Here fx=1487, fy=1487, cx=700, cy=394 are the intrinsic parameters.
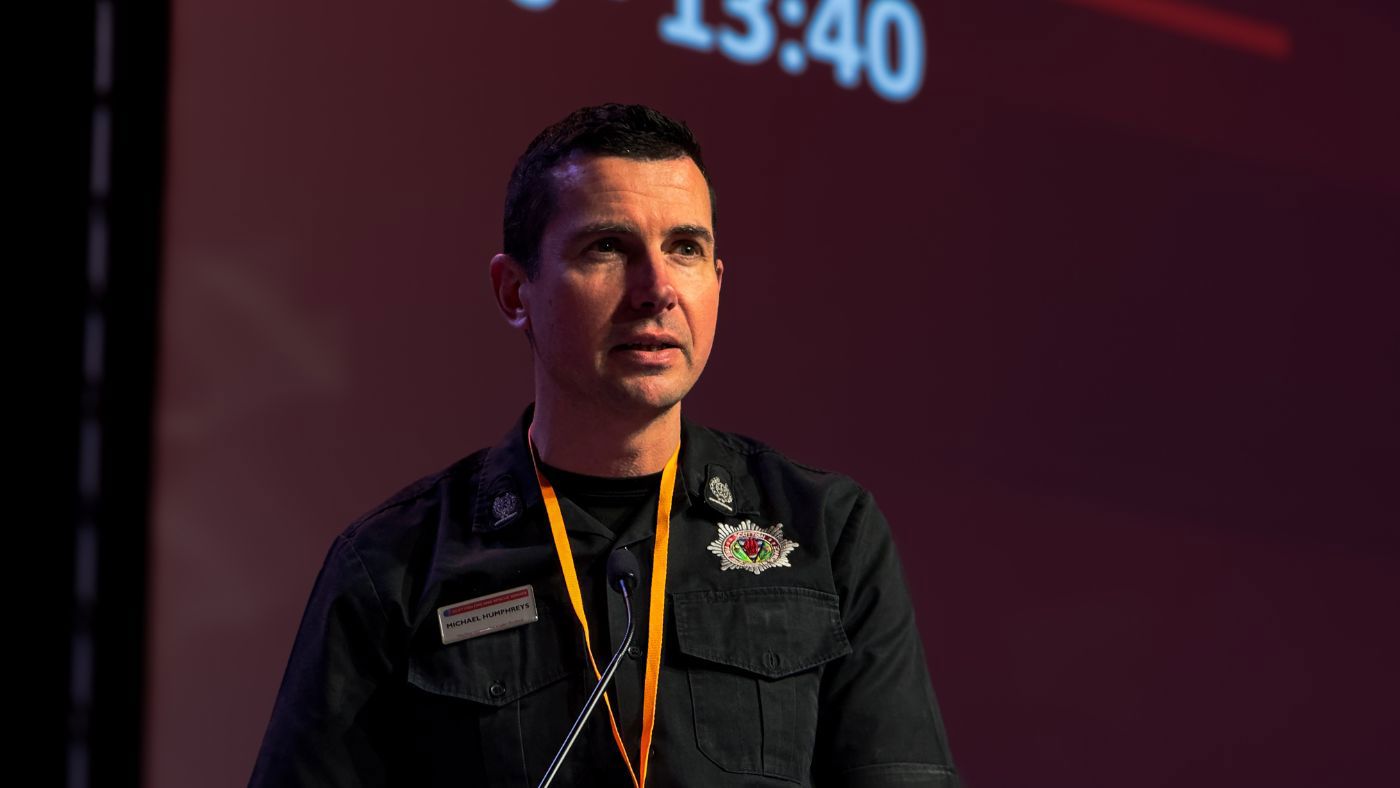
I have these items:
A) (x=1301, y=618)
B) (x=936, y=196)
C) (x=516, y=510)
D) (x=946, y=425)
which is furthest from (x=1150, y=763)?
(x=516, y=510)

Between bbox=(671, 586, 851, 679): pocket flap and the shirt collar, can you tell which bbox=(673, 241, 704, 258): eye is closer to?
the shirt collar

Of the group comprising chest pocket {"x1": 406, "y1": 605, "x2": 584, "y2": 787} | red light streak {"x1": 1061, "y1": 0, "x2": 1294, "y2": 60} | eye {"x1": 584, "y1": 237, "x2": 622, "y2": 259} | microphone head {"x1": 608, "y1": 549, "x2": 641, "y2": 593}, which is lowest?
chest pocket {"x1": 406, "y1": 605, "x2": 584, "y2": 787}

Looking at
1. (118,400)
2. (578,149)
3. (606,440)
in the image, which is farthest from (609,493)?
(118,400)

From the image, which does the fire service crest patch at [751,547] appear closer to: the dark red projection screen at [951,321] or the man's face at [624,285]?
the man's face at [624,285]

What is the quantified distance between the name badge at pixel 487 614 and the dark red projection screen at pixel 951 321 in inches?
38.3

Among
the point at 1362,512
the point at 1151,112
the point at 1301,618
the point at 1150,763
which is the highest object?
the point at 1151,112

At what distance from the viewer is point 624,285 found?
1633 millimetres

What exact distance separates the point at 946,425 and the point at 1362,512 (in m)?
1.23

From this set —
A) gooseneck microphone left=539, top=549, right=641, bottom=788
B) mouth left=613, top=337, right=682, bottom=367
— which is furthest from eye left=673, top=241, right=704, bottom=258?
gooseneck microphone left=539, top=549, right=641, bottom=788

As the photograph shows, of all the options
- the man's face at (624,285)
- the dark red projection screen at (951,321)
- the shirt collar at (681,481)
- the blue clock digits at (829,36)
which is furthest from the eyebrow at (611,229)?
the blue clock digits at (829,36)

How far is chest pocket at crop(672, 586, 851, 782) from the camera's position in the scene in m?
1.59

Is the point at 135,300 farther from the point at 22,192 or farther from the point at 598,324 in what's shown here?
the point at 598,324

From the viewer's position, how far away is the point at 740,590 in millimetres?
1668

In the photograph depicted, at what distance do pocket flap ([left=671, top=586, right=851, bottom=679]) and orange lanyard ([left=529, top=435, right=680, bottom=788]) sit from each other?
0.02m
